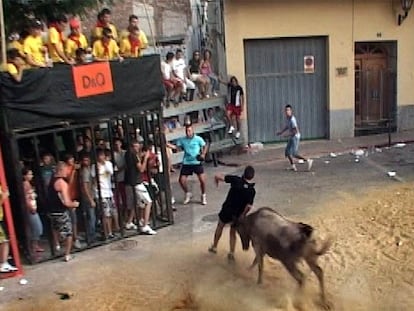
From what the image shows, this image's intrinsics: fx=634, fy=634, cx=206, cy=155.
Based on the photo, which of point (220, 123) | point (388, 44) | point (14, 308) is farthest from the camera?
point (388, 44)

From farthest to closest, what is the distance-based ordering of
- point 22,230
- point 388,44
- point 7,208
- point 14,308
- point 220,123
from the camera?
1. point 388,44
2. point 220,123
3. point 22,230
4. point 7,208
5. point 14,308

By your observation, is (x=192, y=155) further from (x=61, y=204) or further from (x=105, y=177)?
(x=61, y=204)

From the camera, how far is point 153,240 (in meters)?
11.1

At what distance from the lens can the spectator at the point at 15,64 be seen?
31.8 ft

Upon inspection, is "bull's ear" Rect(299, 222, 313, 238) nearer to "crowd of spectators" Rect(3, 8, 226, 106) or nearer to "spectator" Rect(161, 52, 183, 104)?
"crowd of spectators" Rect(3, 8, 226, 106)

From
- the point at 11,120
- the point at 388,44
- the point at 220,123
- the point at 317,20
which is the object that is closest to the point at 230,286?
the point at 11,120

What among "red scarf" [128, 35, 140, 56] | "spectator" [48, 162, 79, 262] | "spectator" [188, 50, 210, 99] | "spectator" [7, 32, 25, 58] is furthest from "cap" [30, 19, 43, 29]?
"spectator" [188, 50, 210, 99]

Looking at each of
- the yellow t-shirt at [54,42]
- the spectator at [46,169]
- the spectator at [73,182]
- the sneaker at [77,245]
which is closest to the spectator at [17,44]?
the yellow t-shirt at [54,42]

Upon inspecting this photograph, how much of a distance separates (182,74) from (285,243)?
879cm

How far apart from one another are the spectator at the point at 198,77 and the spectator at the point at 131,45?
477cm

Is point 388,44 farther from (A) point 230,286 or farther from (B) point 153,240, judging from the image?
(A) point 230,286

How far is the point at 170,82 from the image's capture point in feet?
51.8

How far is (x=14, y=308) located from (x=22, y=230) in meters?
2.00

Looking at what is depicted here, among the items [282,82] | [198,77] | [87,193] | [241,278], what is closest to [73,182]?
[87,193]
